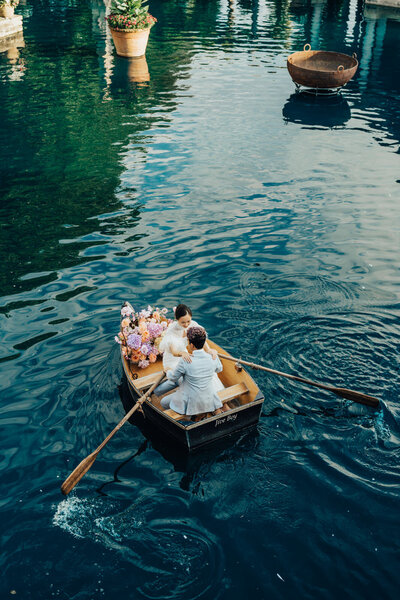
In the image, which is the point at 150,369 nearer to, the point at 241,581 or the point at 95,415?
the point at 95,415

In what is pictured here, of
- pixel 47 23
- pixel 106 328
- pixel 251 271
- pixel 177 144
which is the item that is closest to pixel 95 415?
pixel 106 328

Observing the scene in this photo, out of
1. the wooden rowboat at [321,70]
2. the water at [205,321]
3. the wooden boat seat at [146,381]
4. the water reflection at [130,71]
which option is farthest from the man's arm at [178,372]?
the water reflection at [130,71]

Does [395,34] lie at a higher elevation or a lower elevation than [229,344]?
higher

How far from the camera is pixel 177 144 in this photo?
19141 mm

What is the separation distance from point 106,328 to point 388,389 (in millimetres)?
5302

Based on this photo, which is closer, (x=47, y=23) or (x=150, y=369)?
(x=150, y=369)

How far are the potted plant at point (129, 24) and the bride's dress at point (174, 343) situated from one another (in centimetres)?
2371

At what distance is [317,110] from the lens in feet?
75.8

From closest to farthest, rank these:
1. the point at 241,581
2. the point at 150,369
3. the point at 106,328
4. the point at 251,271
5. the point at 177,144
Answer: the point at 241,581 < the point at 150,369 < the point at 106,328 < the point at 251,271 < the point at 177,144

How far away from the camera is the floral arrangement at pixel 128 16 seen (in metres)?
26.8

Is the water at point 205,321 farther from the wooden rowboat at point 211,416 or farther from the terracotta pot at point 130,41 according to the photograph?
the terracotta pot at point 130,41

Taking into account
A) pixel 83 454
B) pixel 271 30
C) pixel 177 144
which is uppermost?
pixel 271 30

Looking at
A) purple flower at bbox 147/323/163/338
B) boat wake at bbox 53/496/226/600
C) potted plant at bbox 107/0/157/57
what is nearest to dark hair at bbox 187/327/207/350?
purple flower at bbox 147/323/163/338

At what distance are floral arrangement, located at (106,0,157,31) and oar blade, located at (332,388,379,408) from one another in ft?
81.1
